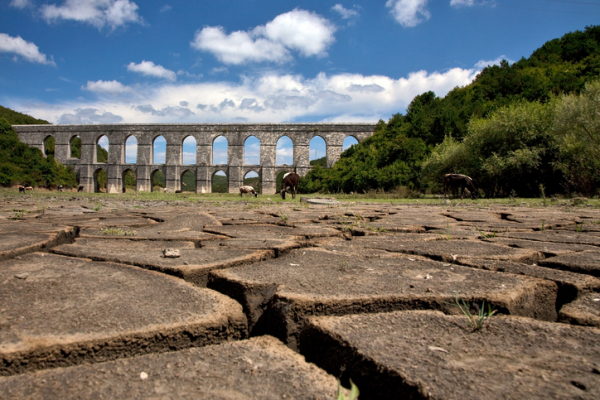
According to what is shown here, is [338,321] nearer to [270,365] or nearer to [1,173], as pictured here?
[270,365]

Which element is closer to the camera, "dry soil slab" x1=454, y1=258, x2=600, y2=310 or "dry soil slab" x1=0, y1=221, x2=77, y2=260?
"dry soil slab" x1=454, y1=258, x2=600, y2=310

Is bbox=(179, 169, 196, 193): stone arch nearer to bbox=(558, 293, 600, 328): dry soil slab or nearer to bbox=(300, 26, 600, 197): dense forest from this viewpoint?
bbox=(300, 26, 600, 197): dense forest

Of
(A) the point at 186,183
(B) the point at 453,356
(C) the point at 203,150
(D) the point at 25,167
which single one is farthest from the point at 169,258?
(A) the point at 186,183

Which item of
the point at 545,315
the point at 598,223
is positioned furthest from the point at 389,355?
the point at 598,223

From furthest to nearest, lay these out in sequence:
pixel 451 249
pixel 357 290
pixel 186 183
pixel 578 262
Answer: pixel 186 183 < pixel 451 249 < pixel 578 262 < pixel 357 290

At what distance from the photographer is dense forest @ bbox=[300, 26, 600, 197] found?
36.4ft

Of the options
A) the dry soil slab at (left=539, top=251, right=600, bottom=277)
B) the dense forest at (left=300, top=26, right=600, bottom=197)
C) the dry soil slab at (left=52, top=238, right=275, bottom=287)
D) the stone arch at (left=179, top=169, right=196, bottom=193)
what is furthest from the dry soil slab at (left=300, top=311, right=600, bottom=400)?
the stone arch at (left=179, top=169, right=196, bottom=193)

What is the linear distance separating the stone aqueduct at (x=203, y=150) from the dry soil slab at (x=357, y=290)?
2936 cm

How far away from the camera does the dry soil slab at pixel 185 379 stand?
59 centimetres

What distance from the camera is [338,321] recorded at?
2.87 feet

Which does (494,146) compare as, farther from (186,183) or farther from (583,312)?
(186,183)

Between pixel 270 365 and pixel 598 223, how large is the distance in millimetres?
4159

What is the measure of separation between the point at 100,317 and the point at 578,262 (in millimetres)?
1835

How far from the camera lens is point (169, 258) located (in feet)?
5.18
